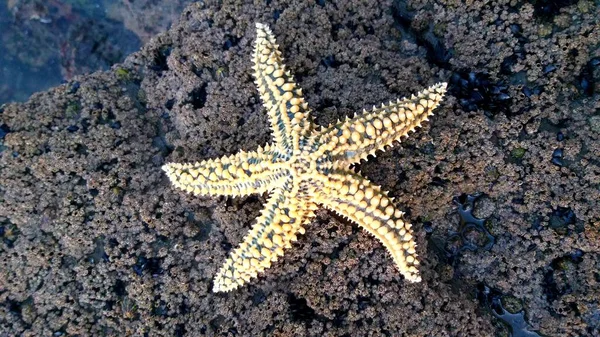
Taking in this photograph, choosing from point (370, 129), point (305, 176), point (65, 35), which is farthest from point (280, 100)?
point (65, 35)

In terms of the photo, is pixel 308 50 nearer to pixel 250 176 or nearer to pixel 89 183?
pixel 250 176

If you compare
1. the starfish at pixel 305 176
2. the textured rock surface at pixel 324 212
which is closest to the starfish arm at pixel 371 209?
the starfish at pixel 305 176

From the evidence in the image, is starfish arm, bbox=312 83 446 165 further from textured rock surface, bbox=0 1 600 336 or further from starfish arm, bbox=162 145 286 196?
textured rock surface, bbox=0 1 600 336

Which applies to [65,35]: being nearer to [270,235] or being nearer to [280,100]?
[280,100]

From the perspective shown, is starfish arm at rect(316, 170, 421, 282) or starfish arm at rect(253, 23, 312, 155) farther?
starfish arm at rect(253, 23, 312, 155)

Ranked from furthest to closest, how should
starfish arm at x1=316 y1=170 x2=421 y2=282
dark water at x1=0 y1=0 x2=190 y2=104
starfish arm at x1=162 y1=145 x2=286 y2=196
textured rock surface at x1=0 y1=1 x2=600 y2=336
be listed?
1. dark water at x1=0 y1=0 x2=190 y2=104
2. textured rock surface at x1=0 y1=1 x2=600 y2=336
3. starfish arm at x1=162 y1=145 x2=286 y2=196
4. starfish arm at x1=316 y1=170 x2=421 y2=282

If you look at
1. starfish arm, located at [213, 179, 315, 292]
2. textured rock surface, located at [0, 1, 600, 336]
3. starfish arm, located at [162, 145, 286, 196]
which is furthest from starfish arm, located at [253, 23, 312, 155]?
textured rock surface, located at [0, 1, 600, 336]
